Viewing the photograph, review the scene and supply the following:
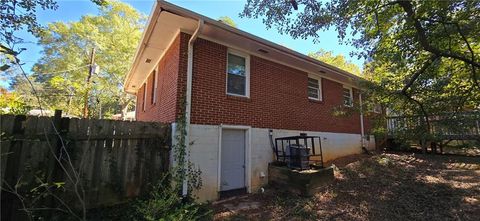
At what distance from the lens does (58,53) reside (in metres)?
19.9

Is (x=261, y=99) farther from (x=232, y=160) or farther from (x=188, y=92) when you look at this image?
(x=188, y=92)

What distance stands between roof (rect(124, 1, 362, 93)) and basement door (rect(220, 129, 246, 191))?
2.66m

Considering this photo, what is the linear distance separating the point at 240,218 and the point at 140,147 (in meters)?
2.76

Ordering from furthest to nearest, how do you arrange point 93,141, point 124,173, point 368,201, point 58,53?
1. point 58,53
2. point 368,201
3. point 124,173
4. point 93,141

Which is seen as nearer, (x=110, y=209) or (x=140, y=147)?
(x=110, y=209)

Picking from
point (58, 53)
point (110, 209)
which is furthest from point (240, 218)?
point (58, 53)

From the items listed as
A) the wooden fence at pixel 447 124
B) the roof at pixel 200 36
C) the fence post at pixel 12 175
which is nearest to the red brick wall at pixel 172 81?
the roof at pixel 200 36

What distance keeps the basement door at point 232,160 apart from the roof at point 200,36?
2663 mm

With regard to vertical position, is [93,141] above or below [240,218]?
above

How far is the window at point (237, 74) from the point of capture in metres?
7.40

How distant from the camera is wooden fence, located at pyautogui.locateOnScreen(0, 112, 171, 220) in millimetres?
4094

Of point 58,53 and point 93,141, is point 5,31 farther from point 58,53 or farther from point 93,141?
point 58,53

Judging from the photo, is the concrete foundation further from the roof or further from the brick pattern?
the roof

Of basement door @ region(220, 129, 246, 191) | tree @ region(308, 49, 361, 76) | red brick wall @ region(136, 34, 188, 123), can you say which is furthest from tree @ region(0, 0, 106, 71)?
tree @ region(308, 49, 361, 76)
